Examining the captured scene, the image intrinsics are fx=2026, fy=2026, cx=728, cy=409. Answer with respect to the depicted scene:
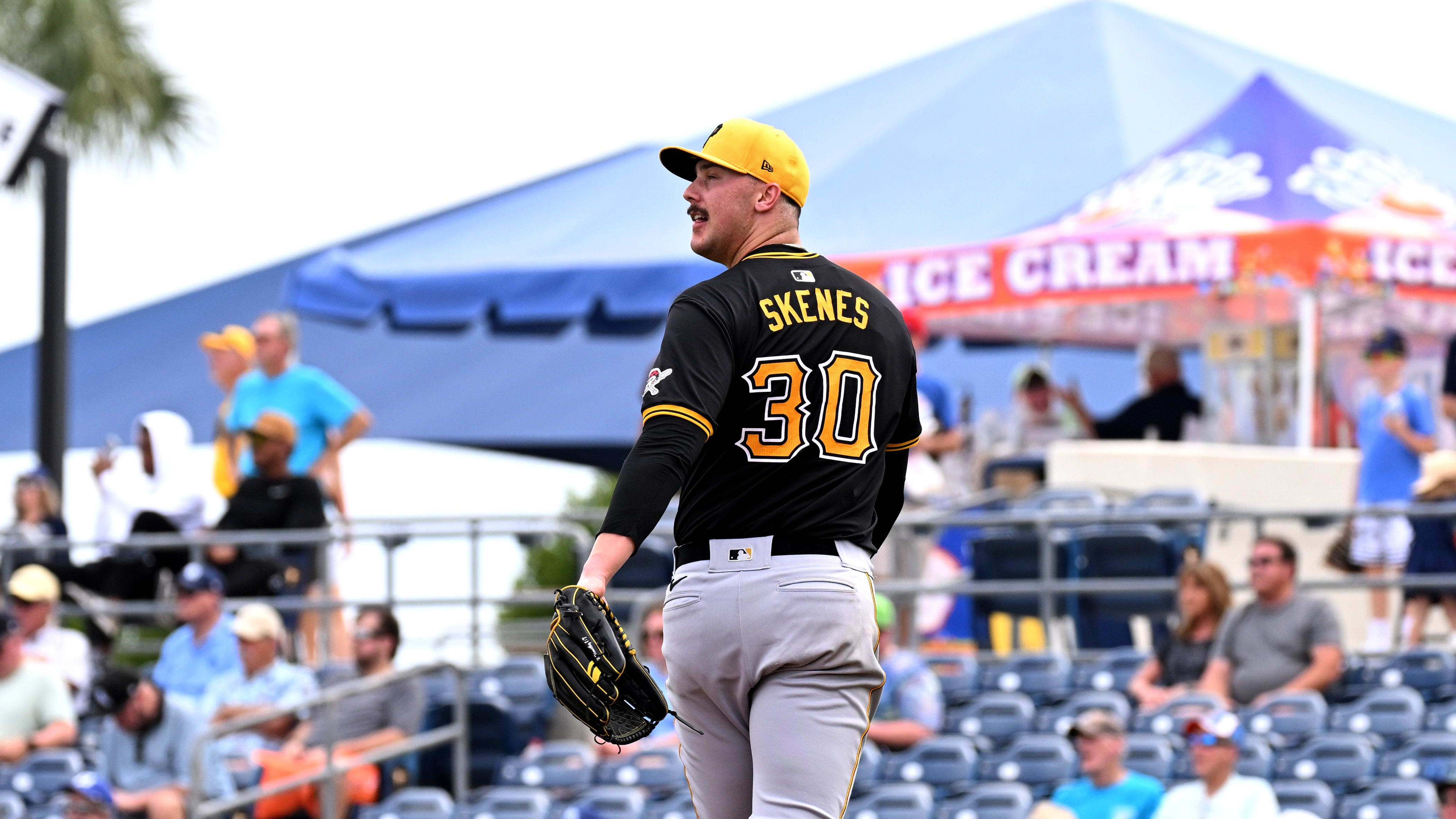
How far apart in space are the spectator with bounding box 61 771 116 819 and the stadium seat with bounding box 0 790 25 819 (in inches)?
29.9

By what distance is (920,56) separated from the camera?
1839 centimetres

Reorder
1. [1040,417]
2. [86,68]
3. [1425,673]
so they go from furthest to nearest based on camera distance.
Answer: [86,68], [1040,417], [1425,673]

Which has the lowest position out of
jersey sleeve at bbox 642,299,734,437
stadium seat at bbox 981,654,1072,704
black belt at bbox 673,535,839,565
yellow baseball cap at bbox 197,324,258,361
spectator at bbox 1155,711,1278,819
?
spectator at bbox 1155,711,1278,819

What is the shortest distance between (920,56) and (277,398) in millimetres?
9525

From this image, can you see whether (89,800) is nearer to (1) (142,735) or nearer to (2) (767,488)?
(1) (142,735)

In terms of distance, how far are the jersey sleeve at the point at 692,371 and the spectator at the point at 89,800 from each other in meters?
5.58

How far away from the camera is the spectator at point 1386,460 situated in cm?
966

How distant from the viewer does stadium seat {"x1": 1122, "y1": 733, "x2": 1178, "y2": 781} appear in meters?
7.96

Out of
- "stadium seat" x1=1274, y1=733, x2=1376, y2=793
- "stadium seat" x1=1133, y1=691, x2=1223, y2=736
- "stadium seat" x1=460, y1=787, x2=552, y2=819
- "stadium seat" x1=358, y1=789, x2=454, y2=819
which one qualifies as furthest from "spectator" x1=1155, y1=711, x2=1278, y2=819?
"stadium seat" x1=358, y1=789, x2=454, y2=819

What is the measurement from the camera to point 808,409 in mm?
3674

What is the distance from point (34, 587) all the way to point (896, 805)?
5.04 metres

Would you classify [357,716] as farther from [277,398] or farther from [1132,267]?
[1132,267]

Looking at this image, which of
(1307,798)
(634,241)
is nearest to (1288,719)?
(1307,798)

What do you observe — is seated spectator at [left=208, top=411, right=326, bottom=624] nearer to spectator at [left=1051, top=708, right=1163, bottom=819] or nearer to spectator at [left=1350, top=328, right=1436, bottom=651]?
spectator at [left=1051, top=708, right=1163, bottom=819]
